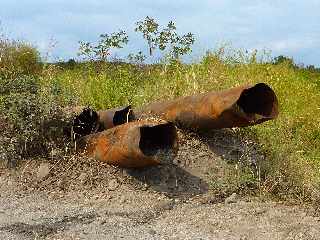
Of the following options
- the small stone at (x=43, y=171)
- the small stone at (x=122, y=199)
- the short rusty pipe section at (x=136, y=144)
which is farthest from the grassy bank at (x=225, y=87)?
the small stone at (x=122, y=199)

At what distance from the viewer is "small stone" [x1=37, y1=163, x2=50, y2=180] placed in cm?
580

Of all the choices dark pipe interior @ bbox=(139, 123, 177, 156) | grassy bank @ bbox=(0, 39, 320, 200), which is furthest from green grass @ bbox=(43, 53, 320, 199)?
dark pipe interior @ bbox=(139, 123, 177, 156)

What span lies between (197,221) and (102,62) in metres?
5.96

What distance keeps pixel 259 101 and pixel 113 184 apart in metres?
1.62

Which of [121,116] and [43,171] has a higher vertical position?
[121,116]

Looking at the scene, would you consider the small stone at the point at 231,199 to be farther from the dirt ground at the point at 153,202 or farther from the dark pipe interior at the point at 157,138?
the dark pipe interior at the point at 157,138

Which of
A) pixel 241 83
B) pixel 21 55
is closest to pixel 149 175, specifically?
pixel 241 83

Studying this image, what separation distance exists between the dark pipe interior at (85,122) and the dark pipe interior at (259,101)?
153cm

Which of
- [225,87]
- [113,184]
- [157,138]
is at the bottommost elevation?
[113,184]

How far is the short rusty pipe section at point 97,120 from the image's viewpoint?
20.3ft

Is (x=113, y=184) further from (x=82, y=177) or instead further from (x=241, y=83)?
(x=241, y=83)

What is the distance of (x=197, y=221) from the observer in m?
4.99

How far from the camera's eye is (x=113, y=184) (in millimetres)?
5625

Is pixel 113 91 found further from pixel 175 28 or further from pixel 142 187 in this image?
pixel 175 28
